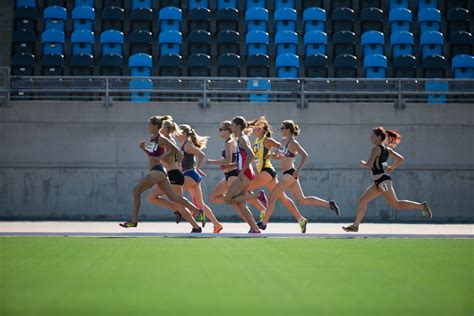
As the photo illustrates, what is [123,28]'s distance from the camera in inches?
1022

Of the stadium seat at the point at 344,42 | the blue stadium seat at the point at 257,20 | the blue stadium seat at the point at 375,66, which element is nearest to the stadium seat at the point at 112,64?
the blue stadium seat at the point at 257,20

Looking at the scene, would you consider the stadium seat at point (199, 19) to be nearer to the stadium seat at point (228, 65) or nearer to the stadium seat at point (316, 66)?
the stadium seat at point (228, 65)

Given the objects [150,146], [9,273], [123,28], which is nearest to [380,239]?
[150,146]

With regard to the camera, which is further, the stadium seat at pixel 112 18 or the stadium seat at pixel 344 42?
the stadium seat at pixel 112 18

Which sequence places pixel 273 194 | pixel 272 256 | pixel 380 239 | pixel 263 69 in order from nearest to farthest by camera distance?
1. pixel 272 256
2. pixel 380 239
3. pixel 273 194
4. pixel 263 69

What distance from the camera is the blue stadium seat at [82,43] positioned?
957 inches

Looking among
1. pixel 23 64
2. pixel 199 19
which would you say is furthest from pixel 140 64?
pixel 23 64

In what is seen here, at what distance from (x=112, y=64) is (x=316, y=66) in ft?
16.7

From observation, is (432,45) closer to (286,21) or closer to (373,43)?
(373,43)

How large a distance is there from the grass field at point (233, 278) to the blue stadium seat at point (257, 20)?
13558mm

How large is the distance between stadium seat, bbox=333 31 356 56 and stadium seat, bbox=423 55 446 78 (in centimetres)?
192

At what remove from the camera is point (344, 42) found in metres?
24.7

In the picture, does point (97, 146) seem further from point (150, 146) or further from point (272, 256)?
point (272, 256)

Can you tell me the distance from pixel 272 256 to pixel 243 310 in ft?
14.4
